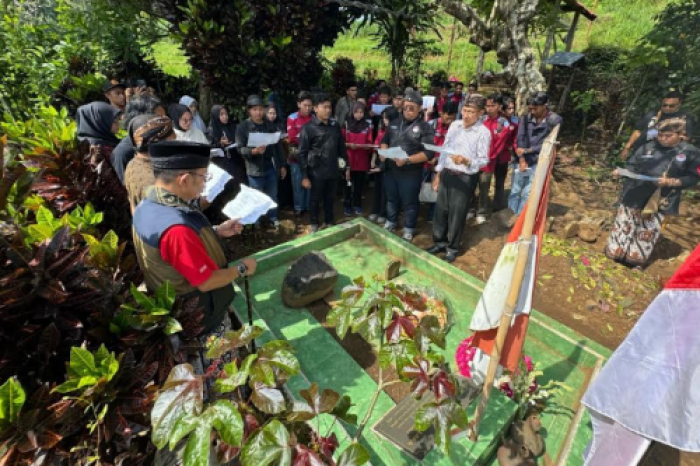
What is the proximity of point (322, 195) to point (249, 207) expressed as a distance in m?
2.99

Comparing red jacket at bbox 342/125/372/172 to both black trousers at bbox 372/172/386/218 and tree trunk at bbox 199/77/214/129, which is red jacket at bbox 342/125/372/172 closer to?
black trousers at bbox 372/172/386/218

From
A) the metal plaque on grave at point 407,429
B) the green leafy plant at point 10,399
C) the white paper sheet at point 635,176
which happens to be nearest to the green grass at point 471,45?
the white paper sheet at point 635,176

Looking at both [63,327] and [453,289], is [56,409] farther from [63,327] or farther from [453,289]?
[453,289]

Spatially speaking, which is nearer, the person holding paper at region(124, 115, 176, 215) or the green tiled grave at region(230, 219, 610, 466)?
the green tiled grave at region(230, 219, 610, 466)

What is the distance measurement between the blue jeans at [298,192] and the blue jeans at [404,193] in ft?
5.32

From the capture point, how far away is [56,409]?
1.38m

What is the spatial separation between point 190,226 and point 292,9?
5963 millimetres

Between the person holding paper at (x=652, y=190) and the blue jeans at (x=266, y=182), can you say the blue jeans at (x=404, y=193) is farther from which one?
the person holding paper at (x=652, y=190)

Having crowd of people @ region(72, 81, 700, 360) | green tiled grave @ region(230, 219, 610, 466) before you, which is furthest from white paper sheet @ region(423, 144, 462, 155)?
green tiled grave @ region(230, 219, 610, 466)

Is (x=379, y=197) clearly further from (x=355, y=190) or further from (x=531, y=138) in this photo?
(x=531, y=138)

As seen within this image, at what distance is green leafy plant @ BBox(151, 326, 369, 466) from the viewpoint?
1.08 metres

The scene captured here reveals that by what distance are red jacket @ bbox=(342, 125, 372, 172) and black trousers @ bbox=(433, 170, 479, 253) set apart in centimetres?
160

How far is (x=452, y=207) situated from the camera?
189 inches

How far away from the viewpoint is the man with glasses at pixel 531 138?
5.20m
